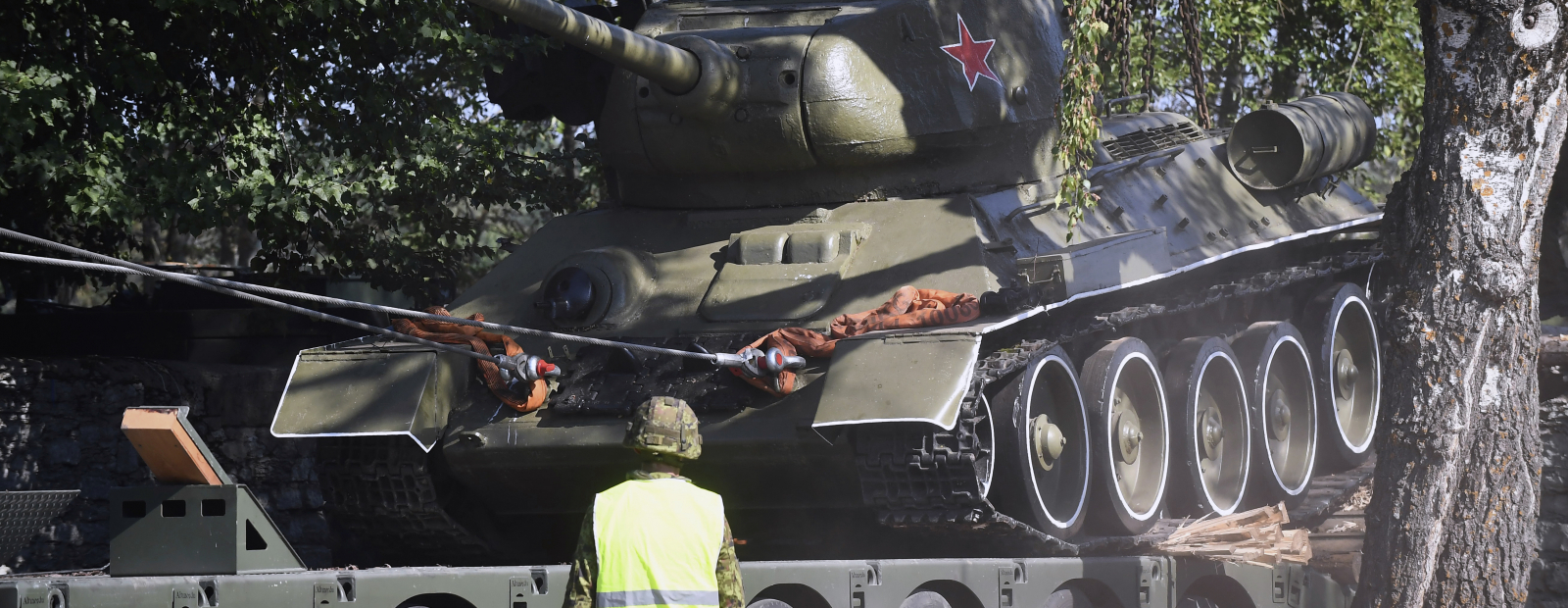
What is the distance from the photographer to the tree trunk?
6.76 meters

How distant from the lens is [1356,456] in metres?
11.3

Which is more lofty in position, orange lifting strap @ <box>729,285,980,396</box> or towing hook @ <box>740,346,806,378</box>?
orange lifting strap @ <box>729,285,980,396</box>

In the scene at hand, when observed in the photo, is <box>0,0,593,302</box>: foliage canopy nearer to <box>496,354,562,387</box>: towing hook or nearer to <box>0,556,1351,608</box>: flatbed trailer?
<box>496,354,562,387</box>: towing hook

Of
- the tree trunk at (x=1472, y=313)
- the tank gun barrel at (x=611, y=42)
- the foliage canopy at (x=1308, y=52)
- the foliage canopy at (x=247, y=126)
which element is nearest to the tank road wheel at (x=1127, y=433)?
the tree trunk at (x=1472, y=313)

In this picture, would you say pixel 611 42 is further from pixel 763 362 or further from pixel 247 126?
pixel 247 126

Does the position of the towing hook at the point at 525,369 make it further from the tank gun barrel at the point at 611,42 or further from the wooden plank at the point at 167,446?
the wooden plank at the point at 167,446

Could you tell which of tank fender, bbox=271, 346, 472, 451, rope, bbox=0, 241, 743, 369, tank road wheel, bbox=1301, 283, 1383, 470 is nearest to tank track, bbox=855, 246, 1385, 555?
rope, bbox=0, 241, 743, 369

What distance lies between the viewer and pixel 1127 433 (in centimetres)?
852

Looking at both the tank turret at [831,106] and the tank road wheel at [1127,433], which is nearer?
→ the tank road wheel at [1127,433]

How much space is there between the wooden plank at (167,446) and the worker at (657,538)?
1833 mm

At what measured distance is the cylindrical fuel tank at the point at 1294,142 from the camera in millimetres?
10711

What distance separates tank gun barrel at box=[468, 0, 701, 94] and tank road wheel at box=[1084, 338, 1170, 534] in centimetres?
262

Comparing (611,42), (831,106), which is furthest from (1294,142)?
(611,42)

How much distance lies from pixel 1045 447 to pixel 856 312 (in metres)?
1.14
